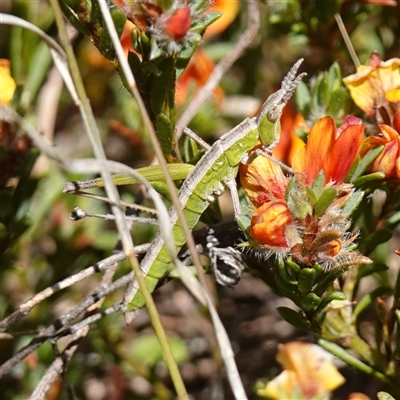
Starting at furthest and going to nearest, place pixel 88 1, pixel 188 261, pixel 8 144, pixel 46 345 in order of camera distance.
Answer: pixel 46 345 < pixel 8 144 < pixel 188 261 < pixel 88 1

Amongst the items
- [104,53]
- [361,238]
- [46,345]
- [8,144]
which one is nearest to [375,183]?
[361,238]

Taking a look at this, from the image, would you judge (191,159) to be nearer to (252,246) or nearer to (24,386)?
(252,246)

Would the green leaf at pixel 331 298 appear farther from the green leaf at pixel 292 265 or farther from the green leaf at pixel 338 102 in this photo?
the green leaf at pixel 338 102

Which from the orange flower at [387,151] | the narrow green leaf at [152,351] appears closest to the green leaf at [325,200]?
the orange flower at [387,151]

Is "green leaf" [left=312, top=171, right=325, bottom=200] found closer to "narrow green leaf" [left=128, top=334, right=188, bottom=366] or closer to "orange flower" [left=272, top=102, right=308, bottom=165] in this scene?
"orange flower" [left=272, top=102, right=308, bottom=165]

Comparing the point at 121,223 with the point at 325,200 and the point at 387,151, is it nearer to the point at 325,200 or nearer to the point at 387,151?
the point at 325,200

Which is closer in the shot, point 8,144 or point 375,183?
point 375,183

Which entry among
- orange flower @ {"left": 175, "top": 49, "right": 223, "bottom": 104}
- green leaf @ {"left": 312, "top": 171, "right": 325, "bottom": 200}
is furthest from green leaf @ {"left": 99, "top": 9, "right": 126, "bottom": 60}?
orange flower @ {"left": 175, "top": 49, "right": 223, "bottom": 104}
